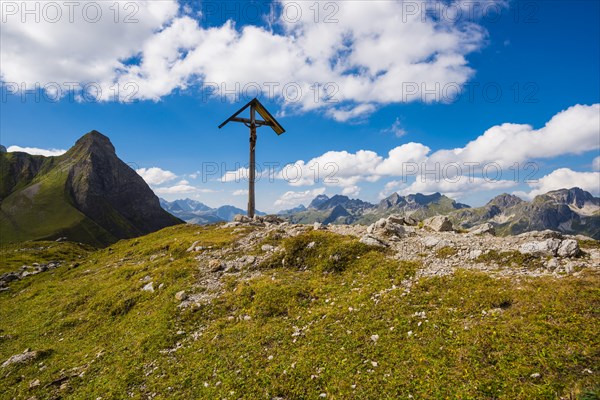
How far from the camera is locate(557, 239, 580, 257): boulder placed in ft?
49.3

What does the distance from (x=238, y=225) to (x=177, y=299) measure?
16475 mm

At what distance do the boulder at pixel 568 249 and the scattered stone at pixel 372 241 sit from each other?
934 centimetres

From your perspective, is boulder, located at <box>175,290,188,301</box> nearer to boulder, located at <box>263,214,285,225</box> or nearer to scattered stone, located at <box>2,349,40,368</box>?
scattered stone, located at <box>2,349,40,368</box>

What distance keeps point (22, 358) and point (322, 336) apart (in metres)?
18.4

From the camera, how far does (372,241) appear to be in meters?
21.5

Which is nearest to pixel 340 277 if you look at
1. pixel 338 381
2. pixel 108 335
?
pixel 338 381

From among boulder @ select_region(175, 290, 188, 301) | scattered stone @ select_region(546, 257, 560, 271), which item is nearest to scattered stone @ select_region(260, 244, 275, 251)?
boulder @ select_region(175, 290, 188, 301)

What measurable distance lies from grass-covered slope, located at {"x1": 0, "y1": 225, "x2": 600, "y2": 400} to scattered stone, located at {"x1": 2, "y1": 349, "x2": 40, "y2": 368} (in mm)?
323

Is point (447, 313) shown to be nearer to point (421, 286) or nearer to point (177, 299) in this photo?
point (421, 286)

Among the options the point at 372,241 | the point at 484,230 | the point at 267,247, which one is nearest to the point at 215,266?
the point at 267,247

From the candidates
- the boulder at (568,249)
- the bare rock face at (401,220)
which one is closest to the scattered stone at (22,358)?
the bare rock face at (401,220)

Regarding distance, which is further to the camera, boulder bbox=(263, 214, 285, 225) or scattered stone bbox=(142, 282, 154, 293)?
boulder bbox=(263, 214, 285, 225)

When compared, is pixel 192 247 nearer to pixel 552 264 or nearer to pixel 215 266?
pixel 215 266

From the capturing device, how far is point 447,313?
12844 millimetres
